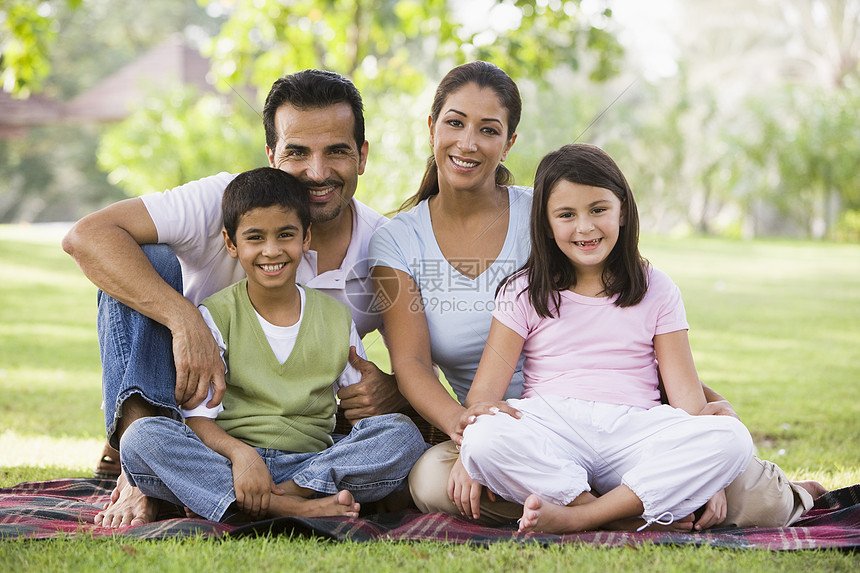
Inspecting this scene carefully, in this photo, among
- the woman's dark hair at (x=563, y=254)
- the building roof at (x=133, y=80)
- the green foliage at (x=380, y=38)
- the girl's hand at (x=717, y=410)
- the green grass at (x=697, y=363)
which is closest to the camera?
the green grass at (x=697, y=363)

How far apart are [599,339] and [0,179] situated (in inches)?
947

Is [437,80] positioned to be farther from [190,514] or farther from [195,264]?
[190,514]

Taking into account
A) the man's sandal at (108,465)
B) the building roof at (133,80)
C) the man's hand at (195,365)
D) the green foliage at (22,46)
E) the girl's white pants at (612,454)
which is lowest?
the man's sandal at (108,465)

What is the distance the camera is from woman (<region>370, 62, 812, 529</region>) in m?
2.78

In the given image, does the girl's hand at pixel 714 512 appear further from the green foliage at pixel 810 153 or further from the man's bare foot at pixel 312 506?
the green foliage at pixel 810 153

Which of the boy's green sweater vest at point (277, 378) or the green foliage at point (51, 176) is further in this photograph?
the green foliage at point (51, 176)

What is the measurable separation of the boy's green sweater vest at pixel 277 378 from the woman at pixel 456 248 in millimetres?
241

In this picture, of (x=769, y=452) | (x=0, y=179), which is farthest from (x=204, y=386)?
(x=0, y=179)

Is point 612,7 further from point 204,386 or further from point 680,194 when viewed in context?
point 680,194

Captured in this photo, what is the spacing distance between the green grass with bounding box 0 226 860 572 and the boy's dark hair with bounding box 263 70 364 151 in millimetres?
921

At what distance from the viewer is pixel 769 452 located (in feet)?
12.1

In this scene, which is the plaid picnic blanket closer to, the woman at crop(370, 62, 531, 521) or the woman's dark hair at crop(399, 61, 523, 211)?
the woman at crop(370, 62, 531, 521)

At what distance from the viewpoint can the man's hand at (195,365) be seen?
2.49 meters

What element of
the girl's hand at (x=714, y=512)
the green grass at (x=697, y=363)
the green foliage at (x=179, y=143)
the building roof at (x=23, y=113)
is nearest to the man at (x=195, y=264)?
the green grass at (x=697, y=363)
